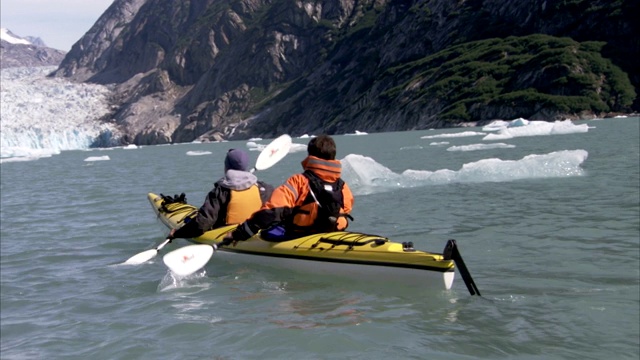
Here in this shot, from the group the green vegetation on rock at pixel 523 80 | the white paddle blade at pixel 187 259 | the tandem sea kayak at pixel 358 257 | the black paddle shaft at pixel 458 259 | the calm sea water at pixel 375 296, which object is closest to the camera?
the calm sea water at pixel 375 296

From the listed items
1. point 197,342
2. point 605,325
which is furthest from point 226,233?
point 605,325

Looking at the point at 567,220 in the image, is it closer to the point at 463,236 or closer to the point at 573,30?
the point at 463,236

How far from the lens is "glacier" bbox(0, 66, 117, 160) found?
121938mm

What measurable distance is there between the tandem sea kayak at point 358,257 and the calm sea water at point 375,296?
5.4 inches

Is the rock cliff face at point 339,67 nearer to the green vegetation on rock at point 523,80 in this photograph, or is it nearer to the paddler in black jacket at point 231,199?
the green vegetation on rock at point 523,80

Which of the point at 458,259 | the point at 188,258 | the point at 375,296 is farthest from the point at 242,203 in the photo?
the point at 458,259

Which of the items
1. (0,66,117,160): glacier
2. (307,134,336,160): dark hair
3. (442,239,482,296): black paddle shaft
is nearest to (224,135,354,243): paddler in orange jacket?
(307,134,336,160): dark hair

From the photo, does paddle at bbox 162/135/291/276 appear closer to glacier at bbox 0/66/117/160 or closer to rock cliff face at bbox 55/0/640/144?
rock cliff face at bbox 55/0/640/144

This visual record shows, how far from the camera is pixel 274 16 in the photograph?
159m

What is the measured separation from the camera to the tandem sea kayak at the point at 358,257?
6535 millimetres

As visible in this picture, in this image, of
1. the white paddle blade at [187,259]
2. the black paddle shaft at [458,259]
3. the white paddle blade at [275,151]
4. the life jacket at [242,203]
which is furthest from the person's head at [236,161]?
the black paddle shaft at [458,259]

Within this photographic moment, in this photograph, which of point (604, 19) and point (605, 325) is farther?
point (604, 19)

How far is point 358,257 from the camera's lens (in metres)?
7.17

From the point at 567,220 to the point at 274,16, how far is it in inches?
6082
